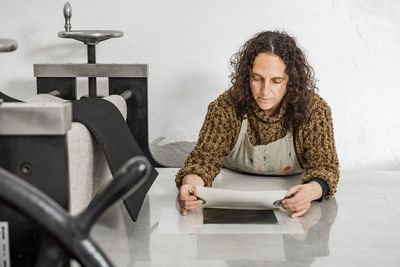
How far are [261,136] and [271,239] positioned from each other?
2.18 feet

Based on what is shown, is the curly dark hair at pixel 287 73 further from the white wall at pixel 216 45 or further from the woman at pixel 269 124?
the white wall at pixel 216 45

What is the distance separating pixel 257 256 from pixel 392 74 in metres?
1.37

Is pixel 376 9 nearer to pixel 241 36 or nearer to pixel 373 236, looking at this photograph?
pixel 241 36

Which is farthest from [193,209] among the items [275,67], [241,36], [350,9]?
[350,9]

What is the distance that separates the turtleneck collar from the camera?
1.80m

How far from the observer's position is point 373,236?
1.26m

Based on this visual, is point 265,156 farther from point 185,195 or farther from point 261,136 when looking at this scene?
point 185,195

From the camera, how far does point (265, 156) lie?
1844mm

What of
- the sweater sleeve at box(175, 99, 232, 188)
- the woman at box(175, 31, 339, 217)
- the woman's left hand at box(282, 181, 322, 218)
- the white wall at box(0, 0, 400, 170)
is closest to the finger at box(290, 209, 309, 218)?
the woman's left hand at box(282, 181, 322, 218)

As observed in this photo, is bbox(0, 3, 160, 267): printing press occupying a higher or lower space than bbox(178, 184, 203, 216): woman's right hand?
higher

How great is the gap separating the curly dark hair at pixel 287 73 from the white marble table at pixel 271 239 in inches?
13.2

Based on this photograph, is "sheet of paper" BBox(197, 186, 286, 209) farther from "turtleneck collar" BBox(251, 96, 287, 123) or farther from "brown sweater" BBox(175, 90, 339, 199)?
"turtleneck collar" BBox(251, 96, 287, 123)

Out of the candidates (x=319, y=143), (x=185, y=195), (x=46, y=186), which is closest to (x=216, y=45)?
(x=319, y=143)

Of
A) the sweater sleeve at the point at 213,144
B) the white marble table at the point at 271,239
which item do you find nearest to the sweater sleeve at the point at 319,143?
the white marble table at the point at 271,239
